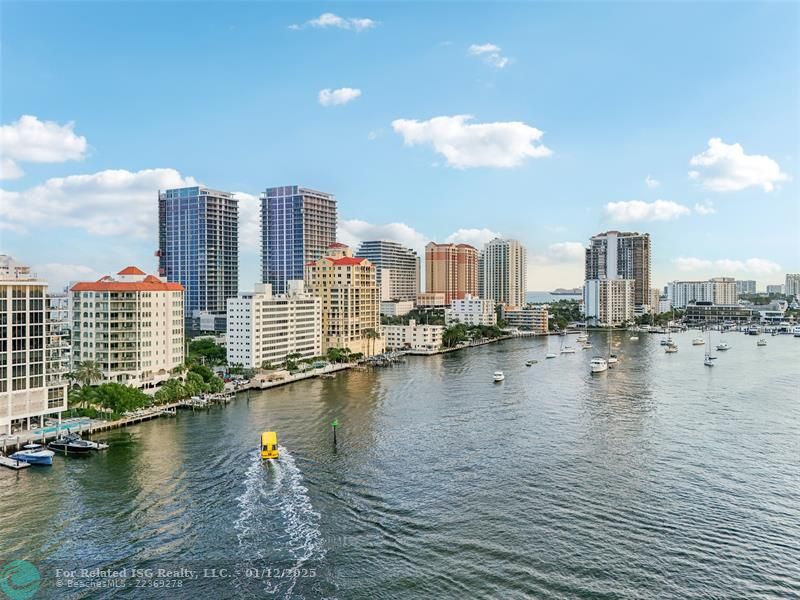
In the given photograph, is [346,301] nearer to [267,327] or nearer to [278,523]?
[267,327]

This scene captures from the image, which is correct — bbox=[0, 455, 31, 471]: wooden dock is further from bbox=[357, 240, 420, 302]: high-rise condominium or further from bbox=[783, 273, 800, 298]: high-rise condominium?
bbox=[783, 273, 800, 298]: high-rise condominium

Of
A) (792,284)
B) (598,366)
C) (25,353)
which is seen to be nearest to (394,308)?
(598,366)

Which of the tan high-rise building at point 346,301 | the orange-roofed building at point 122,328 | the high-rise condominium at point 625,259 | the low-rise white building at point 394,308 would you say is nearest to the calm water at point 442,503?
the orange-roofed building at point 122,328

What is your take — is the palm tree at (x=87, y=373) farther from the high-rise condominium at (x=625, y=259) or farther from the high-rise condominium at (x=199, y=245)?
the high-rise condominium at (x=625, y=259)

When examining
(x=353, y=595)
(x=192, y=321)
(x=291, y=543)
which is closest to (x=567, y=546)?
(x=353, y=595)

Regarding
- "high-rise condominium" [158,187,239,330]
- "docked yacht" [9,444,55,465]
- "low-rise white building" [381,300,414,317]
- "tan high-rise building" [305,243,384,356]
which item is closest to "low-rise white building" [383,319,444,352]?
"tan high-rise building" [305,243,384,356]

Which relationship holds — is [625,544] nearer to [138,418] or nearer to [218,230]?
[138,418]

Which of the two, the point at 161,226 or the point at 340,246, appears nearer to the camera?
the point at 340,246
